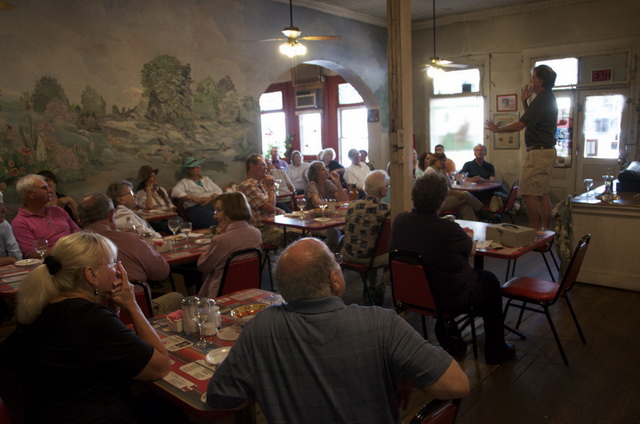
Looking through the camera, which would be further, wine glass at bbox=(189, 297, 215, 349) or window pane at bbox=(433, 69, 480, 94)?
window pane at bbox=(433, 69, 480, 94)

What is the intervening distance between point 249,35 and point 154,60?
5.59ft

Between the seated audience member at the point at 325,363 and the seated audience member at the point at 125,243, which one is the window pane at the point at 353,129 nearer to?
the seated audience member at the point at 125,243

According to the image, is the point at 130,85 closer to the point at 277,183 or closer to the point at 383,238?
the point at 277,183

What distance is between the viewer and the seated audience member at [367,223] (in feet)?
14.1

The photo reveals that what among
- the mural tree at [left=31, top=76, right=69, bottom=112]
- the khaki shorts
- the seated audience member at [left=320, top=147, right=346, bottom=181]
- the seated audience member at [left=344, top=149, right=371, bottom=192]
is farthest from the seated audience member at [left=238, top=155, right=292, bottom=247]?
the seated audience member at [left=320, top=147, right=346, bottom=181]

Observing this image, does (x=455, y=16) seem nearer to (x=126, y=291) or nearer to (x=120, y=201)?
(x=120, y=201)

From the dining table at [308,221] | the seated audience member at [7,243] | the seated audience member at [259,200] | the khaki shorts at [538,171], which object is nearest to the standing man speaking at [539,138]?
the khaki shorts at [538,171]

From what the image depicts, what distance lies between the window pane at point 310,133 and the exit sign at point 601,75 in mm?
6711

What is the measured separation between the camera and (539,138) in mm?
5379

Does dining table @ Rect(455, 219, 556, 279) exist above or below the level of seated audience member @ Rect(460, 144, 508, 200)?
below

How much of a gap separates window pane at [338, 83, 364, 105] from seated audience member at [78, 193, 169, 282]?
1014 centimetres

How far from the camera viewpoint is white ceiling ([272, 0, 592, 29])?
9.04 m

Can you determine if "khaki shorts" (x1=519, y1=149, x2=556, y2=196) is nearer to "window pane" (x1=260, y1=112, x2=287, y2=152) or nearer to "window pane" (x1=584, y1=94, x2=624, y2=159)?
"window pane" (x1=584, y1=94, x2=624, y2=159)

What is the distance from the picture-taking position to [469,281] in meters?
3.22
